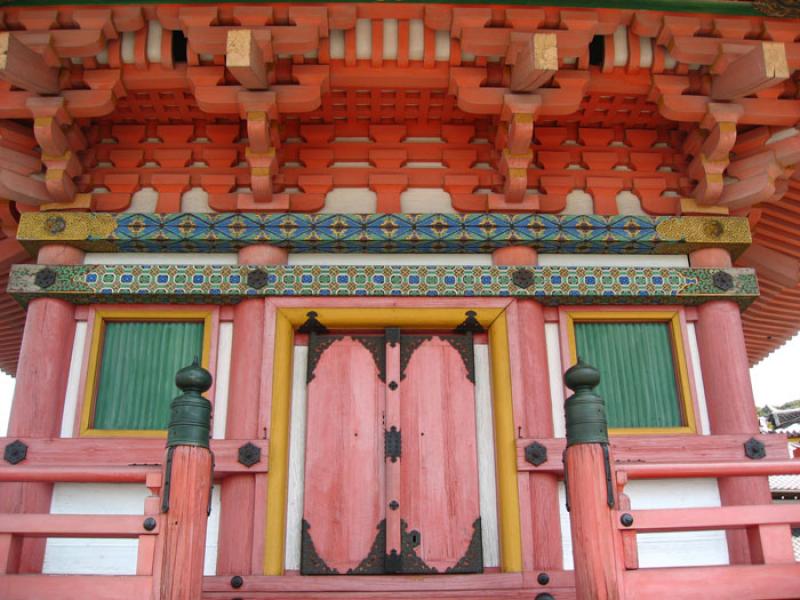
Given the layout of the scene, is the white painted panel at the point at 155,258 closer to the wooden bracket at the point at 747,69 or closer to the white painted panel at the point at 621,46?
the white painted panel at the point at 621,46

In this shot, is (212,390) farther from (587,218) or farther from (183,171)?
(587,218)

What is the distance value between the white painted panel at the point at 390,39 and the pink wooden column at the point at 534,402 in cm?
154

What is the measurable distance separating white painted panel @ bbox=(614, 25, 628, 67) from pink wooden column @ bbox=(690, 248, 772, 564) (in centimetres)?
151

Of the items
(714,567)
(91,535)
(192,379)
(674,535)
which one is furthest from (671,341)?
(91,535)

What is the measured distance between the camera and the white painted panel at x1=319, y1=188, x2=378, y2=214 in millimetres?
5684

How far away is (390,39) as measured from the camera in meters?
5.11

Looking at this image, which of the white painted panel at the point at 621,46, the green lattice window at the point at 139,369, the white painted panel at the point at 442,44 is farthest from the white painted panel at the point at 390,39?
the green lattice window at the point at 139,369

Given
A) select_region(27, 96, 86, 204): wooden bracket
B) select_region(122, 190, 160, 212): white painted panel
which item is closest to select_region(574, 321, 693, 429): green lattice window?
select_region(122, 190, 160, 212): white painted panel

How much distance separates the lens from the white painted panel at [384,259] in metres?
5.54

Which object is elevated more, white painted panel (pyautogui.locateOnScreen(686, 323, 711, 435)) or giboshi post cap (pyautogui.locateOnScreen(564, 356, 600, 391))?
white painted panel (pyautogui.locateOnScreen(686, 323, 711, 435))

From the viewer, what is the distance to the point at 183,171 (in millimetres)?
5723

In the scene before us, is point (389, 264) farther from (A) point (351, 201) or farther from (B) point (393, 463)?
(B) point (393, 463)

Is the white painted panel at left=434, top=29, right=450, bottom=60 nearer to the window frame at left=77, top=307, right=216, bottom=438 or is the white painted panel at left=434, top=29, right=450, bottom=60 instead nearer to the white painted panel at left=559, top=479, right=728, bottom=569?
the window frame at left=77, top=307, right=216, bottom=438

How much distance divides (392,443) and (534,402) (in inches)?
38.3
